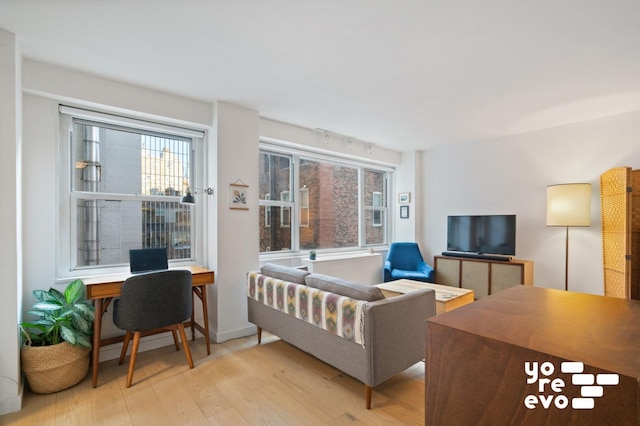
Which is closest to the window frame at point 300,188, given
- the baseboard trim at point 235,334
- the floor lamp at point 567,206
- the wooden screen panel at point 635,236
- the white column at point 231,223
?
the white column at point 231,223

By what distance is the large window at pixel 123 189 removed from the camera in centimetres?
279

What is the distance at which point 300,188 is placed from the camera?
4.43 m

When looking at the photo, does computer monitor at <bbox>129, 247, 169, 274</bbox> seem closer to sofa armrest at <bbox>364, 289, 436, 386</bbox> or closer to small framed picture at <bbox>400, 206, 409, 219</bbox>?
sofa armrest at <bbox>364, 289, 436, 386</bbox>

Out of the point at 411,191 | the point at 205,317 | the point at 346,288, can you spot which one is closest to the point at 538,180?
the point at 411,191

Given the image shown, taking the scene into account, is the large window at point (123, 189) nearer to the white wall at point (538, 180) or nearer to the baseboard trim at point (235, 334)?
the baseboard trim at point (235, 334)

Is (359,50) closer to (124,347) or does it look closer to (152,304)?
(152,304)

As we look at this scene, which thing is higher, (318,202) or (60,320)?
(318,202)

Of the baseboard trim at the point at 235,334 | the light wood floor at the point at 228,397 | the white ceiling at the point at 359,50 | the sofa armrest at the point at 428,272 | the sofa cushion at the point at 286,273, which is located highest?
the white ceiling at the point at 359,50

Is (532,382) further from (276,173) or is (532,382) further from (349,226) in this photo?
(349,226)

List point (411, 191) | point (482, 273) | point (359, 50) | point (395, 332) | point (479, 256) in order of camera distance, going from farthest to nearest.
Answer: point (411, 191)
point (479, 256)
point (482, 273)
point (359, 50)
point (395, 332)

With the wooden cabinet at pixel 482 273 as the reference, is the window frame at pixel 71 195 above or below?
above

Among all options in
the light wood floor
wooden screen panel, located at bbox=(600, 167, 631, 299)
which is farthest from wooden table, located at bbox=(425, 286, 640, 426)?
wooden screen panel, located at bbox=(600, 167, 631, 299)

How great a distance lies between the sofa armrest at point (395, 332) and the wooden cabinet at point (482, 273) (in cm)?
225

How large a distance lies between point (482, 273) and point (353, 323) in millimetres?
2988
